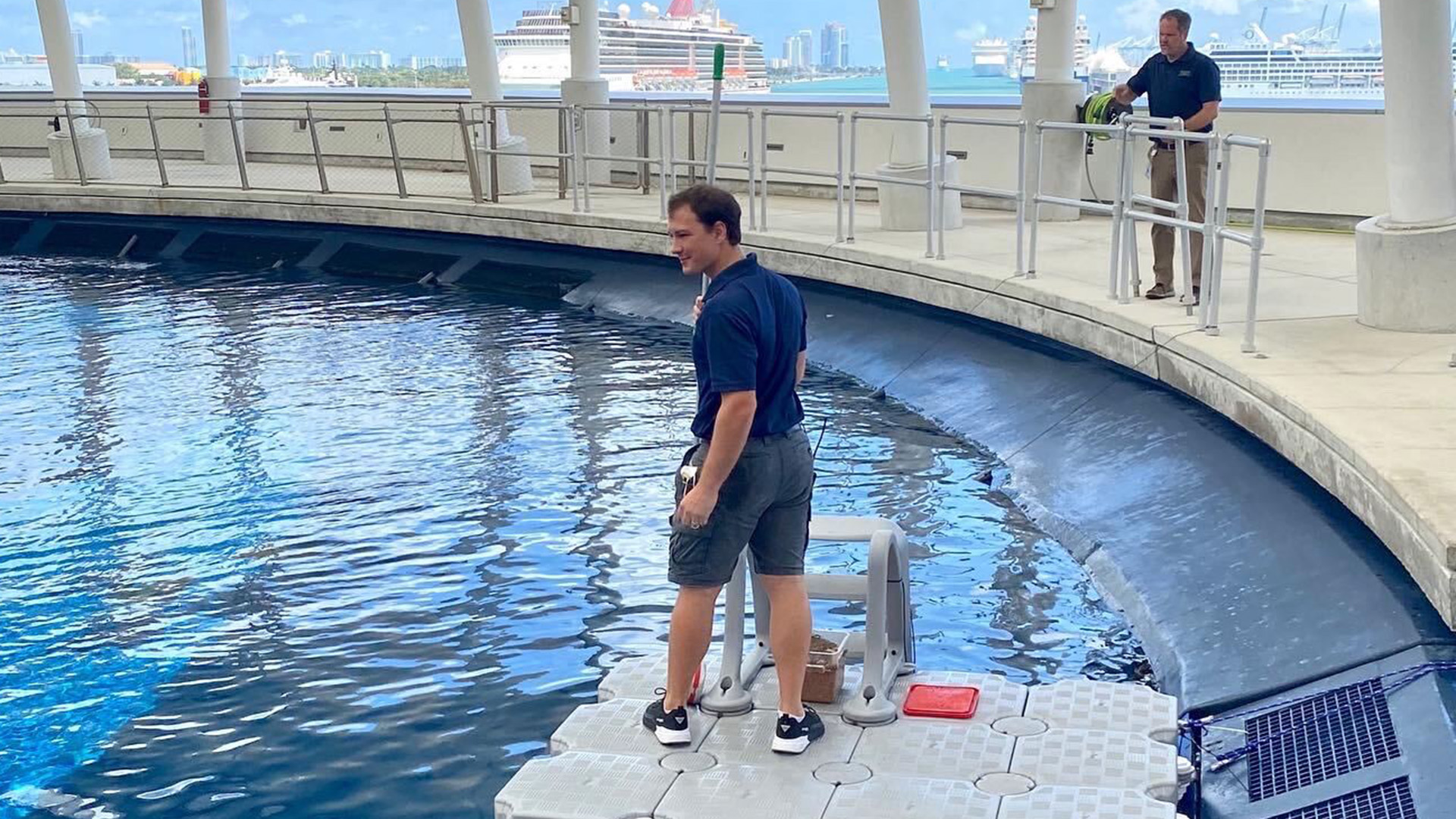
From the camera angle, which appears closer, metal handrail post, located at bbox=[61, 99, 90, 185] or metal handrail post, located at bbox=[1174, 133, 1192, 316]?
metal handrail post, located at bbox=[1174, 133, 1192, 316]

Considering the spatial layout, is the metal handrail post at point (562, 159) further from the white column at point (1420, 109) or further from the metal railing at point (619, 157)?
the white column at point (1420, 109)

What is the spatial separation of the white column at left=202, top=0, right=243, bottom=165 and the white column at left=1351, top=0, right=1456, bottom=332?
17979 millimetres

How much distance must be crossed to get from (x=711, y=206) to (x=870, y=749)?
5.43 feet

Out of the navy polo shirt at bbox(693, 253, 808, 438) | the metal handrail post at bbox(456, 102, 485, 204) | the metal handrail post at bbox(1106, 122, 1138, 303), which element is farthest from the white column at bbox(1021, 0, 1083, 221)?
the navy polo shirt at bbox(693, 253, 808, 438)

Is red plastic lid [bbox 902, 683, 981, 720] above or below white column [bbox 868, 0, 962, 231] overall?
below

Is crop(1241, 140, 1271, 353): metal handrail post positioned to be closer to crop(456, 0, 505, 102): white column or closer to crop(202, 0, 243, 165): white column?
crop(456, 0, 505, 102): white column

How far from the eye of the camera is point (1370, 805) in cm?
434

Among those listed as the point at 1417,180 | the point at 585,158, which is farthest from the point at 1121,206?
the point at 585,158

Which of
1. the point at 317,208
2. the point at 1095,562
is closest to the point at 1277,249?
the point at 1095,562

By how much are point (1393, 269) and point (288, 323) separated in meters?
9.28

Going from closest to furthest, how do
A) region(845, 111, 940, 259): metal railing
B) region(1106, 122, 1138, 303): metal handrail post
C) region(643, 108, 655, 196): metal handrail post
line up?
region(1106, 122, 1138, 303): metal handrail post, region(845, 111, 940, 259): metal railing, region(643, 108, 655, 196): metal handrail post

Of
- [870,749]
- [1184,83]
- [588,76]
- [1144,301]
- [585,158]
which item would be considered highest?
[1184,83]

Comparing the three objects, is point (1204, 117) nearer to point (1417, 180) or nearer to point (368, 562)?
point (1417, 180)

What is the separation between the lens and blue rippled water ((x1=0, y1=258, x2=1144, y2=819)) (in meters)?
5.37
